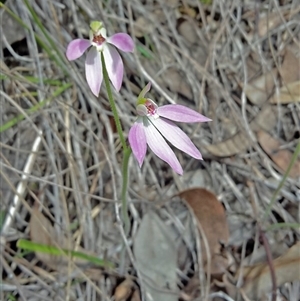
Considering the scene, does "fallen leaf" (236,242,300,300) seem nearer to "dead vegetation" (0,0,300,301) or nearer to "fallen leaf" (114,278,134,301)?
"dead vegetation" (0,0,300,301)

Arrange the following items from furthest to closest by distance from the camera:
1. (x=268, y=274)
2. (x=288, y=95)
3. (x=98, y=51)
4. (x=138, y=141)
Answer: (x=288, y=95)
(x=268, y=274)
(x=98, y=51)
(x=138, y=141)

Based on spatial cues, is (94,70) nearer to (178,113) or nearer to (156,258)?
(178,113)

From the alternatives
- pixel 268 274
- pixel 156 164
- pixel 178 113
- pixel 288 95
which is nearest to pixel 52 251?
pixel 156 164

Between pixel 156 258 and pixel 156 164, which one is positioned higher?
pixel 156 164

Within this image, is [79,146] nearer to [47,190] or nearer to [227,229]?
[47,190]

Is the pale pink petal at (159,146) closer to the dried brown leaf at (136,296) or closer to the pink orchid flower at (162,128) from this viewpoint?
the pink orchid flower at (162,128)

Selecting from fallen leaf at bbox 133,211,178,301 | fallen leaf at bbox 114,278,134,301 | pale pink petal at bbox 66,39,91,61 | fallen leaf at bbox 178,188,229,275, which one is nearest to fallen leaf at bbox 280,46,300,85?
Answer: fallen leaf at bbox 178,188,229,275
